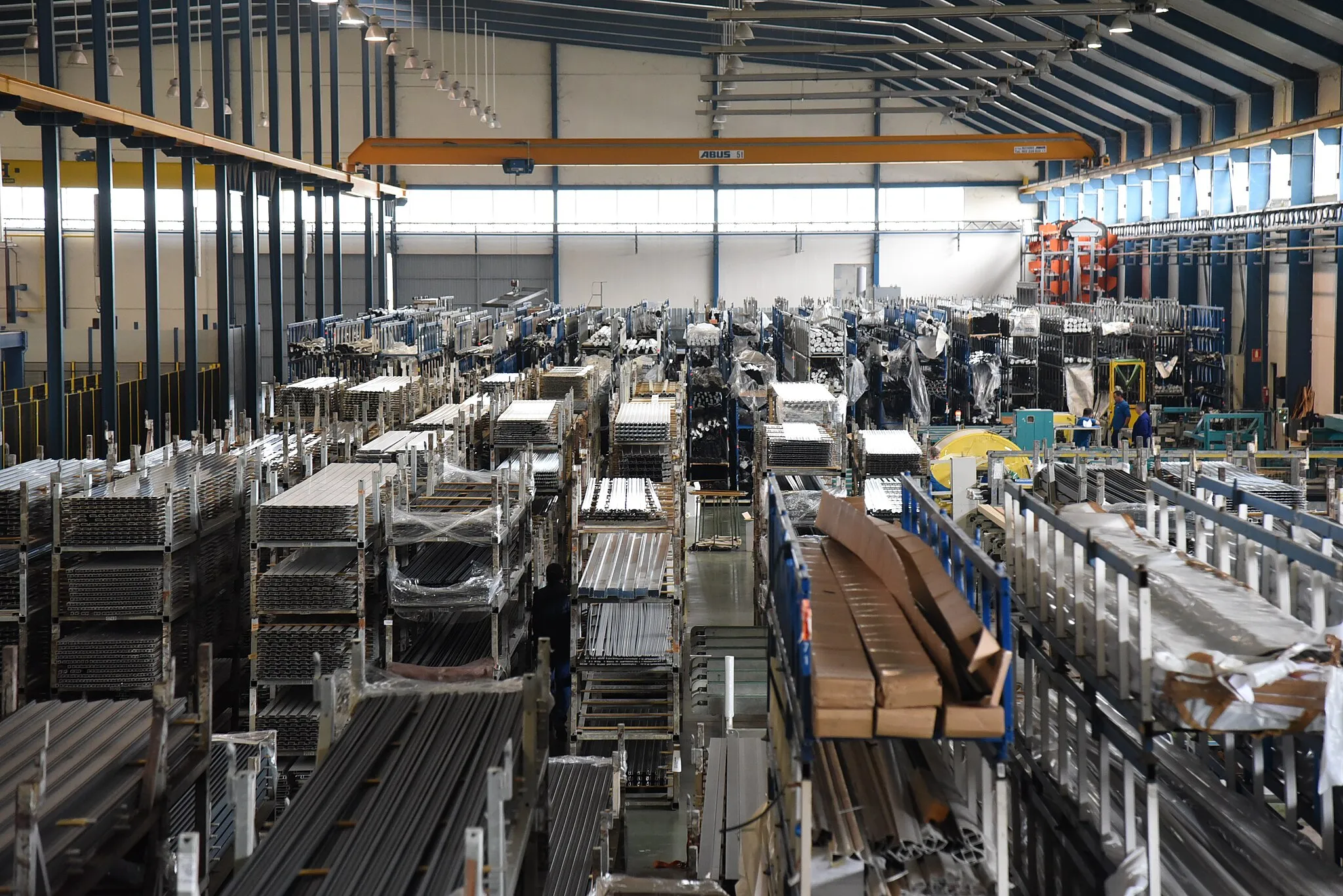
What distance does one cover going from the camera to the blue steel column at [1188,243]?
71.6ft

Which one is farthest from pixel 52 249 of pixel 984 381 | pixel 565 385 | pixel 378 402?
pixel 984 381

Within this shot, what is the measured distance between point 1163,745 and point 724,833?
202 cm

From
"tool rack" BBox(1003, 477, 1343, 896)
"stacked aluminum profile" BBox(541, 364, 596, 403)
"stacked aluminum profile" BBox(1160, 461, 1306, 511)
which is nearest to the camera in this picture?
"tool rack" BBox(1003, 477, 1343, 896)

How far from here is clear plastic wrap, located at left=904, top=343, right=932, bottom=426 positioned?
1875 cm

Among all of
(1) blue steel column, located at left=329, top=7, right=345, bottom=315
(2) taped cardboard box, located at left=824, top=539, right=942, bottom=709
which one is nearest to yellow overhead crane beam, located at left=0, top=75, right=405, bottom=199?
(1) blue steel column, located at left=329, top=7, right=345, bottom=315

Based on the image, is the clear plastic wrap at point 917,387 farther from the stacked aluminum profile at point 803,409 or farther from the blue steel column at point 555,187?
the blue steel column at point 555,187

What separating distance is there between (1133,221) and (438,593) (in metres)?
21.1

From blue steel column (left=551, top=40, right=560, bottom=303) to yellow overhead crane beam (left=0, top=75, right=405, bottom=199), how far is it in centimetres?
978

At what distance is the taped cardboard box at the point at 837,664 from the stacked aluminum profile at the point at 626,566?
320 centimetres

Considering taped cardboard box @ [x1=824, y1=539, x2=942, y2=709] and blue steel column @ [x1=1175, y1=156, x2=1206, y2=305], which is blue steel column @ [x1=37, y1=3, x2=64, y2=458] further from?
blue steel column @ [x1=1175, y1=156, x2=1206, y2=305]

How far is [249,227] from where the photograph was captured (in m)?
19.7

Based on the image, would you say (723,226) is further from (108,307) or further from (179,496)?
(179,496)

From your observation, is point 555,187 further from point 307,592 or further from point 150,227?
point 307,592

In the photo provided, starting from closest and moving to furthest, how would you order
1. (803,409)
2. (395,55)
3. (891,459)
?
(891,459)
(803,409)
(395,55)
